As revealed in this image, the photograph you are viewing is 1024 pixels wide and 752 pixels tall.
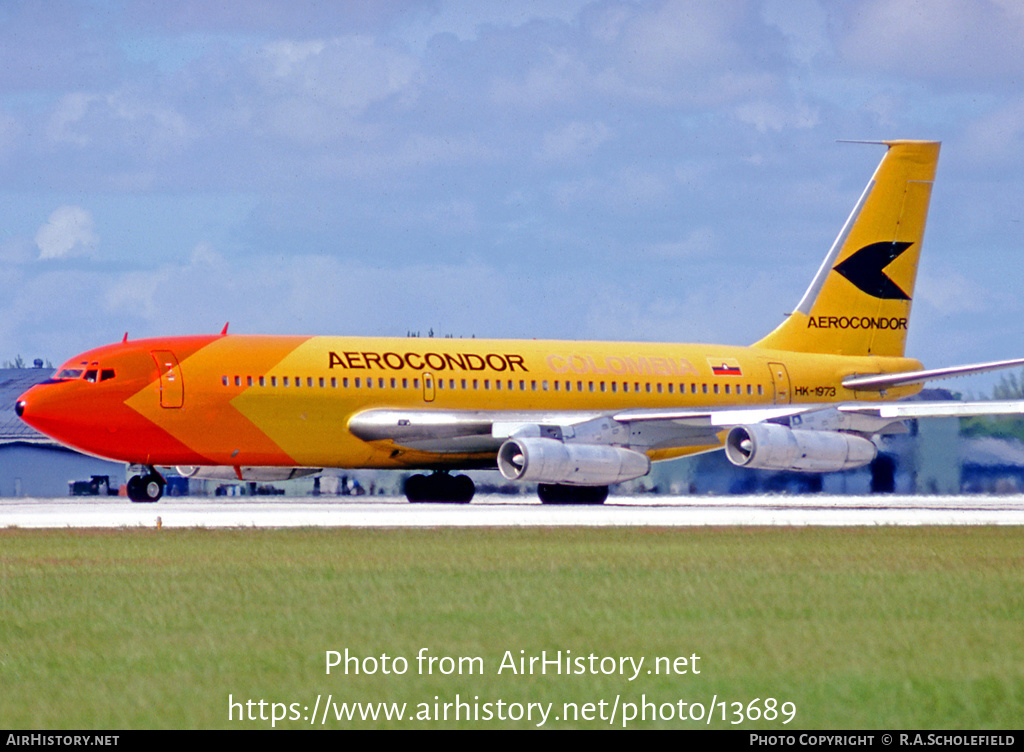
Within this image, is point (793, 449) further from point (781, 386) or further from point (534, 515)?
point (534, 515)

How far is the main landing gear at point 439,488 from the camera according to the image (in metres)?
45.6

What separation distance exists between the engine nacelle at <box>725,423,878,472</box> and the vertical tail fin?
7934 mm

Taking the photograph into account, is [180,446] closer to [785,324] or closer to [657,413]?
[657,413]

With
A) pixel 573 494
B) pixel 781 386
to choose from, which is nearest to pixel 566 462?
pixel 573 494

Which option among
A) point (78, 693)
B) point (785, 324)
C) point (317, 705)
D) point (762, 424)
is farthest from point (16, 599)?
point (785, 324)

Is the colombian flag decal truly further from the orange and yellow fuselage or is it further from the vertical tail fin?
the vertical tail fin

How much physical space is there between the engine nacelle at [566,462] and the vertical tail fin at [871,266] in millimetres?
10880

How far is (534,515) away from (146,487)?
12.4 meters

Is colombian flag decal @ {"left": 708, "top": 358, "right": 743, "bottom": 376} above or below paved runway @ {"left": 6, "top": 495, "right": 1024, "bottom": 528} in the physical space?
above

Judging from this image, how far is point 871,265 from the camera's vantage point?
50094mm

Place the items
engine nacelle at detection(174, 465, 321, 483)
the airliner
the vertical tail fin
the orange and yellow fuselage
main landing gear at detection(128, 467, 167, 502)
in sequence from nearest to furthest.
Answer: the orange and yellow fuselage < the airliner < main landing gear at detection(128, 467, 167, 502) < engine nacelle at detection(174, 465, 321, 483) < the vertical tail fin

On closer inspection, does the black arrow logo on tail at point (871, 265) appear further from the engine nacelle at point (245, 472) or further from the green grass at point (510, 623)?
the green grass at point (510, 623)

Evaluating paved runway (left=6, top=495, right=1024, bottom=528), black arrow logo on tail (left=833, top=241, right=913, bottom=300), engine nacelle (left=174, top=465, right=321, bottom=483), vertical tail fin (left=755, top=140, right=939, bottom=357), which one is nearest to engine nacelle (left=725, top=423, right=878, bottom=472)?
paved runway (left=6, top=495, right=1024, bottom=528)

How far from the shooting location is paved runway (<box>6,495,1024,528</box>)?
3162 cm
